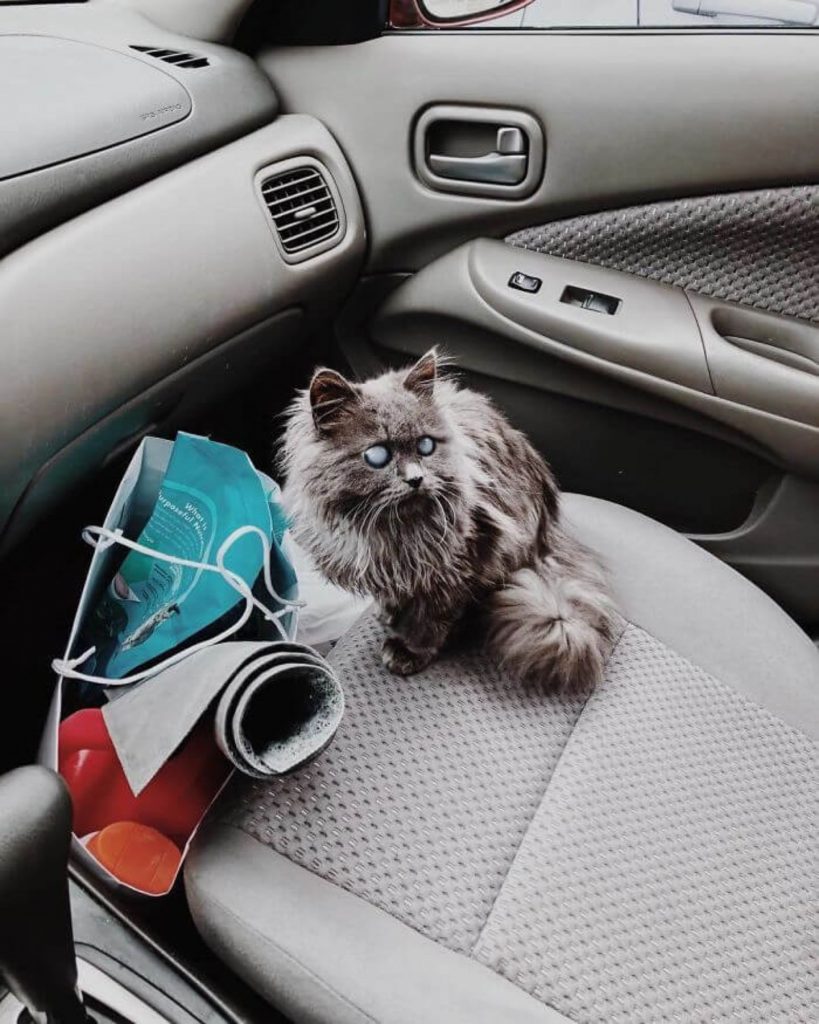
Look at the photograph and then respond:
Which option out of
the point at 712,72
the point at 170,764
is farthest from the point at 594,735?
the point at 712,72

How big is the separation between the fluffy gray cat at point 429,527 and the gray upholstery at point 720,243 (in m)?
0.53

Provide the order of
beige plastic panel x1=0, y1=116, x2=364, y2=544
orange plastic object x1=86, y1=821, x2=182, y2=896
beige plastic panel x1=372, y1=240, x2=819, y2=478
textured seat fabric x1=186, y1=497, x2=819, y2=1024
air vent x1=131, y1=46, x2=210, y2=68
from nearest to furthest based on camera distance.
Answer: textured seat fabric x1=186, y1=497, x2=819, y2=1024 → orange plastic object x1=86, y1=821, x2=182, y2=896 → beige plastic panel x1=0, y1=116, x2=364, y2=544 → air vent x1=131, y1=46, x2=210, y2=68 → beige plastic panel x1=372, y1=240, x2=819, y2=478

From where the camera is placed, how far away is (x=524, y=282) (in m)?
1.66

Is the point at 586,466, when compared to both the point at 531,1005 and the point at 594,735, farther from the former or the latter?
the point at 531,1005

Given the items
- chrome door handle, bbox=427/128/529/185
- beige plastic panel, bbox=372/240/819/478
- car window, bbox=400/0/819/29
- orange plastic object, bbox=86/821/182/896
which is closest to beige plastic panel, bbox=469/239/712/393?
beige plastic panel, bbox=372/240/819/478

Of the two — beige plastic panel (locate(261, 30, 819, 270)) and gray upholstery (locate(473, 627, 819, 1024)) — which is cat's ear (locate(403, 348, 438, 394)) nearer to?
gray upholstery (locate(473, 627, 819, 1024))

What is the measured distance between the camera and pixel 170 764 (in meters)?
1.06

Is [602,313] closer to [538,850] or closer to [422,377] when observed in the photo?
[422,377]

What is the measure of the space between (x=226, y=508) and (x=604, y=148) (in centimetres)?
92

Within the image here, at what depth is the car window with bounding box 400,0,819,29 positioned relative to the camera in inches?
59.8

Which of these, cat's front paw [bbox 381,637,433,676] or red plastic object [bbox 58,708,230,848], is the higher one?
cat's front paw [bbox 381,637,433,676]

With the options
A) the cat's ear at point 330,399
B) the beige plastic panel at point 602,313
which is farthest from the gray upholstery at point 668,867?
the beige plastic panel at point 602,313

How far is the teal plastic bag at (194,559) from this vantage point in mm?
1142

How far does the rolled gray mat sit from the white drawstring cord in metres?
0.07
